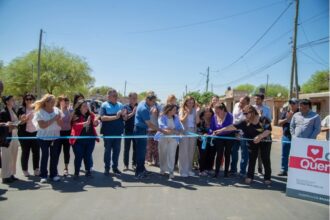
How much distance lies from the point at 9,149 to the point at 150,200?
3.36 meters

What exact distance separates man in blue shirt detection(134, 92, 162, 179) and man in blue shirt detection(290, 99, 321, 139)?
3.29 metres

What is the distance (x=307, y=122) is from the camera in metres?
6.82

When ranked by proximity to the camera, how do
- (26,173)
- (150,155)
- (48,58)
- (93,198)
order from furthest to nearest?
(48,58), (150,155), (26,173), (93,198)

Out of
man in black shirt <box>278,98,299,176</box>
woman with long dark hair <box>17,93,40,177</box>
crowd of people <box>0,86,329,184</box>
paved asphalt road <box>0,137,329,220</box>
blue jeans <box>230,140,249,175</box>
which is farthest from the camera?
man in black shirt <box>278,98,299,176</box>

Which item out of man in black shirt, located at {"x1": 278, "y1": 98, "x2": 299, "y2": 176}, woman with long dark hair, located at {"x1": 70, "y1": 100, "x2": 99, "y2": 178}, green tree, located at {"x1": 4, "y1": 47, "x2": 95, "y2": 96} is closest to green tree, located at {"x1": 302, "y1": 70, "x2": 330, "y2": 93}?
green tree, located at {"x1": 4, "y1": 47, "x2": 95, "y2": 96}

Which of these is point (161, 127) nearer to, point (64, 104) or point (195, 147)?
point (195, 147)

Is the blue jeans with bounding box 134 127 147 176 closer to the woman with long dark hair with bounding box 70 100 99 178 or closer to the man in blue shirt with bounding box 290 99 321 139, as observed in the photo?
the woman with long dark hair with bounding box 70 100 99 178

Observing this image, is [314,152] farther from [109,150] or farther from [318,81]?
[318,81]

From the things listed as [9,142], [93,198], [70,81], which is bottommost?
[93,198]

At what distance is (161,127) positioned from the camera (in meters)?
7.16

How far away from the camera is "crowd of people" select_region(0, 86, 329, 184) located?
655cm

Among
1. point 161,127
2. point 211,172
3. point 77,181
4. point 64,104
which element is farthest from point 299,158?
point 64,104

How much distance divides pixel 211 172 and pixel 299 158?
2538 millimetres

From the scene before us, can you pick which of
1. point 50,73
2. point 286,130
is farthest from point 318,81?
point 286,130
